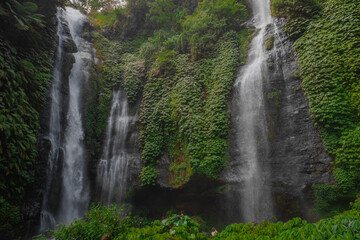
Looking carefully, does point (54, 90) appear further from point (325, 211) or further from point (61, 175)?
point (325, 211)

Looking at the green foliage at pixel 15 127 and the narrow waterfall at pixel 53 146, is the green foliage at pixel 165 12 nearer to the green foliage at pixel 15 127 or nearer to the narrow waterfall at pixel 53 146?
the narrow waterfall at pixel 53 146

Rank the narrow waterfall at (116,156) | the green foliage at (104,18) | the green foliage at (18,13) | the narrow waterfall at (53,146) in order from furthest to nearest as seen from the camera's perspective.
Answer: the green foliage at (104,18)
the narrow waterfall at (116,156)
the narrow waterfall at (53,146)
the green foliage at (18,13)

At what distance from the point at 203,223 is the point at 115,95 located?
10023 mm

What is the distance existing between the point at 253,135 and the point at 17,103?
9.35 m

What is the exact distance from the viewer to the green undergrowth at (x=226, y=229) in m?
1.86

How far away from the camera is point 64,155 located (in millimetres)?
9914

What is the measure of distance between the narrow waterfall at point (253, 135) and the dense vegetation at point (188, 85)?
68 centimetres

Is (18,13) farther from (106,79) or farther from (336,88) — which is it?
(336,88)

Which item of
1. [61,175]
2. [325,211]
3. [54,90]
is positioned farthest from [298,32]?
[61,175]

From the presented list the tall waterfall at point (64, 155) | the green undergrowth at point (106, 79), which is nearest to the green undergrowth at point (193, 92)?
the green undergrowth at point (106, 79)

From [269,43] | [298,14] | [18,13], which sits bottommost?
[269,43]

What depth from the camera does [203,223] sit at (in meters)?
8.92

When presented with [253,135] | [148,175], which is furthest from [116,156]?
[253,135]

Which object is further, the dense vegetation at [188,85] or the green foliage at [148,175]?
the green foliage at [148,175]
